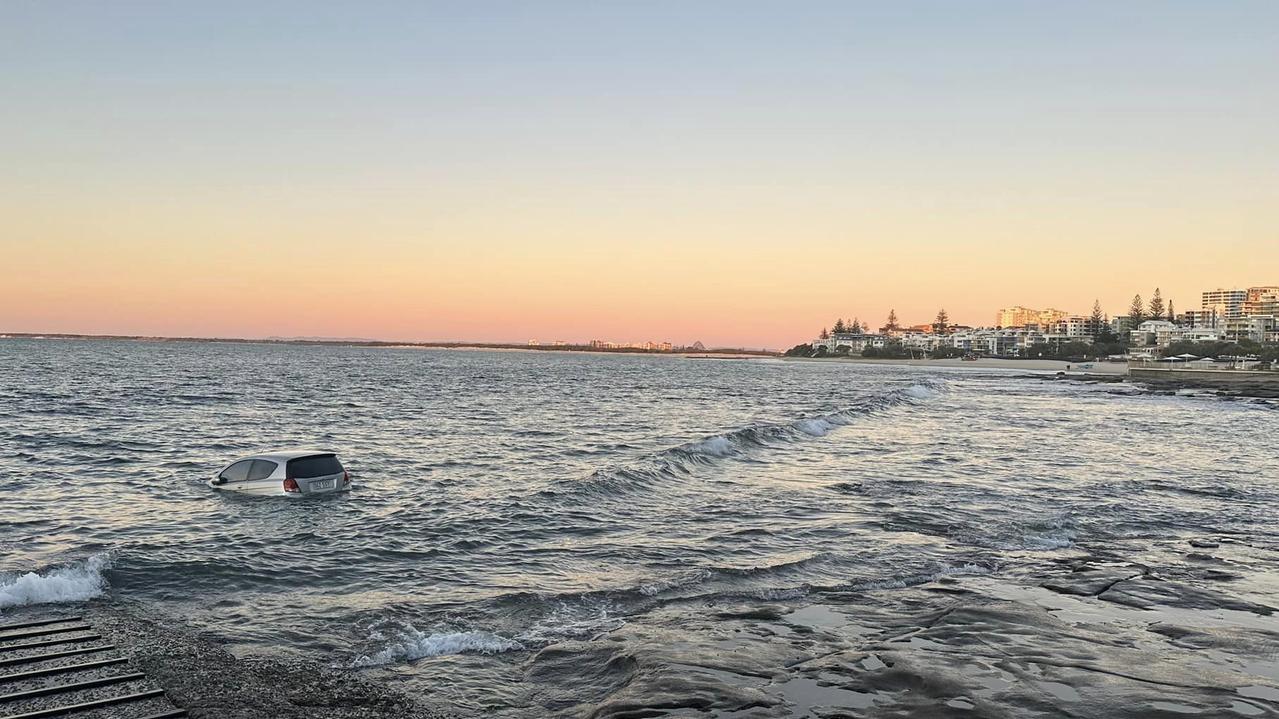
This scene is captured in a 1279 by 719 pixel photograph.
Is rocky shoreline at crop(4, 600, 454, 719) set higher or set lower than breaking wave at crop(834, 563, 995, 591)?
higher

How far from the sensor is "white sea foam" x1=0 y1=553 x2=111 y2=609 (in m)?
14.4

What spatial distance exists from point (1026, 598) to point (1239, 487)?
67.8 ft

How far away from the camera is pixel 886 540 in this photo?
21.0m

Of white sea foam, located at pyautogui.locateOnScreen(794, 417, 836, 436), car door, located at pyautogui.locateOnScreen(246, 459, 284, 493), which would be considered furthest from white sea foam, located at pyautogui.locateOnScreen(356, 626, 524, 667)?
white sea foam, located at pyautogui.locateOnScreen(794, 417, 836, 436)

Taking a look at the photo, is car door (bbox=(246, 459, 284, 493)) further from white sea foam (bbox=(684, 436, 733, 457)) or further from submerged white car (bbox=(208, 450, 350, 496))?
white sea foam (bbox=(684, 436, 733, 457))

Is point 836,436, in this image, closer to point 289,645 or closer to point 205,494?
point 205,494

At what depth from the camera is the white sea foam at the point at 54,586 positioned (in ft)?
47.4

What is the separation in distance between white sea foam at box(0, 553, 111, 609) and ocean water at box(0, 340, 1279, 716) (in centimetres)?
6

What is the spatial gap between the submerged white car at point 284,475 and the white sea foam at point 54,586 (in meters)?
8.27

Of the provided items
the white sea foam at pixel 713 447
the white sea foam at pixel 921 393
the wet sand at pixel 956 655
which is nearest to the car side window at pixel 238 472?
the wet sand at pixel 956 655

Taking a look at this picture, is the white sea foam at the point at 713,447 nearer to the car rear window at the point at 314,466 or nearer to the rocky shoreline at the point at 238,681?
the car rear window at the point at 314,466

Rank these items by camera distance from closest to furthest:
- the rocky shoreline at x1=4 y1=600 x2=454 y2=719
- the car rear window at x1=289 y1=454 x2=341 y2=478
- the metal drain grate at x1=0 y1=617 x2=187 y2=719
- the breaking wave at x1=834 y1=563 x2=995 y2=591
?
the metal drain grate at x1=0 y1=617 x2=187 y2=719, the rocky shoreline at x1=4 y1=600 x2=454 y2=719, the breaking wave at x1=834 y1=563 x2=995 y2=591, the car rear window at x1=289 y1=454 x2=341 y2=478

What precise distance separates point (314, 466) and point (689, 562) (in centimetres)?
1317

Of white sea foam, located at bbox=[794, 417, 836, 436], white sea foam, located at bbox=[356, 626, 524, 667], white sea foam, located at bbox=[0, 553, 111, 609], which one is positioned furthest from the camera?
white sea foam, located at bbox=[794, 417, 836, 436]
